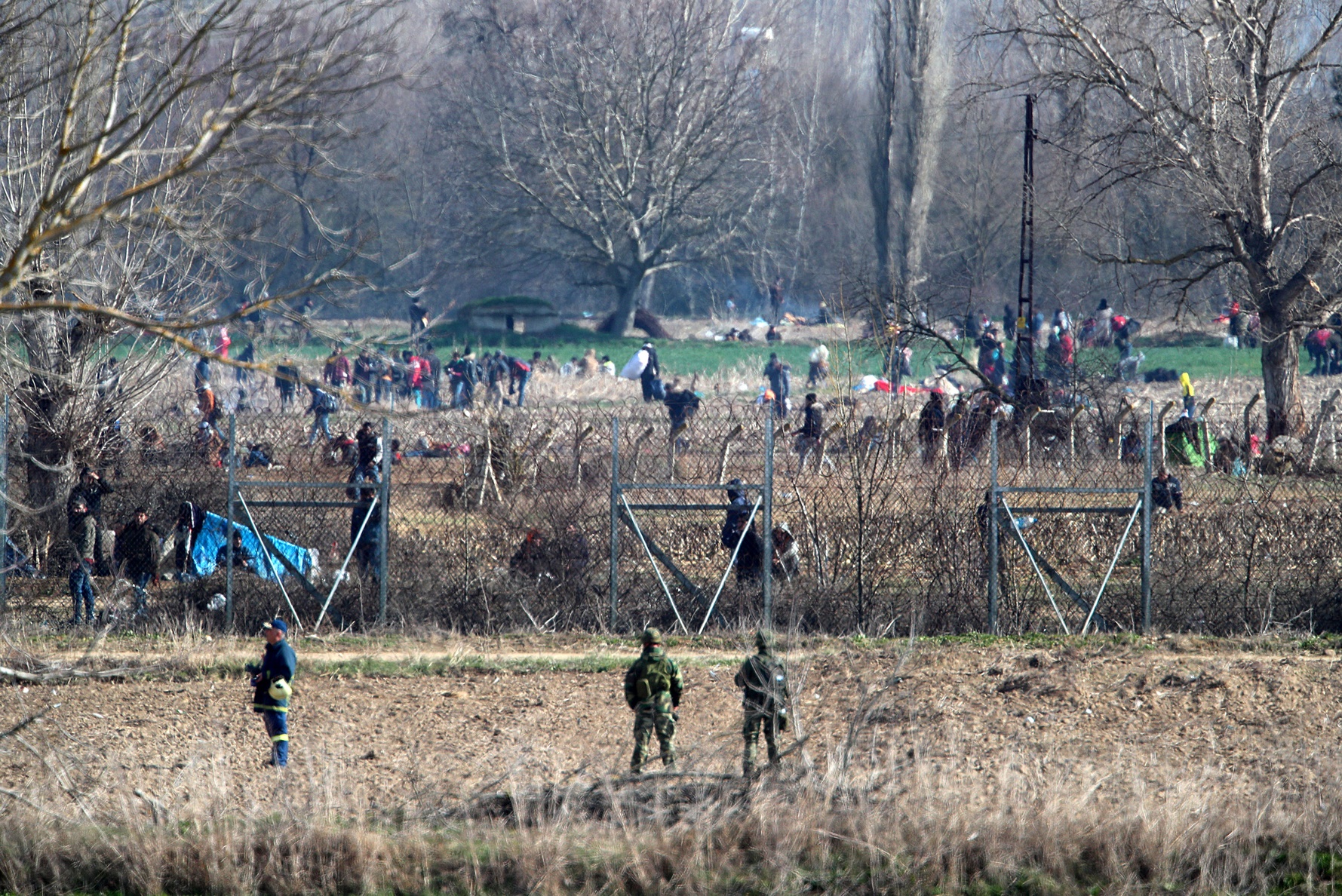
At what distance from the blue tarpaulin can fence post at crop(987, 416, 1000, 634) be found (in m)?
6.17

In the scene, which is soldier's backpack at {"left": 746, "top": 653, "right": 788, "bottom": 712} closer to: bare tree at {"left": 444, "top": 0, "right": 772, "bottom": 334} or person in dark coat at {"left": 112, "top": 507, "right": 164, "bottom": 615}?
person in dark coat at {"left": 112, "top": 507, "right": 164, "bottom": 615}

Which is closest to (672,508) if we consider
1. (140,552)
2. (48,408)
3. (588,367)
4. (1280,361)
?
(140,552)

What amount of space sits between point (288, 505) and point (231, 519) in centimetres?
49

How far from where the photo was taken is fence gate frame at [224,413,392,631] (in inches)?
421

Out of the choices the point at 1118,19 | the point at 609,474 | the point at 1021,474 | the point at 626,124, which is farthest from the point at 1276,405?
the point at 626,124

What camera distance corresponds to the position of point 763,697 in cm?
752

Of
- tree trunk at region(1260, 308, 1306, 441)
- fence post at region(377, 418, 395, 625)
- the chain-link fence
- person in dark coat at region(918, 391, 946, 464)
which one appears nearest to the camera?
fence post at region(377, 418, 395, 625)

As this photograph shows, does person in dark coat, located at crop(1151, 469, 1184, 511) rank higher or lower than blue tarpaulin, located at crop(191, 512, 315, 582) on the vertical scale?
higher

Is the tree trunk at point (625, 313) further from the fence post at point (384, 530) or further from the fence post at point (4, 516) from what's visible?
the fence post at point (4, 516)

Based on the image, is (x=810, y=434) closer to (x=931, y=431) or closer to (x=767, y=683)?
(x=931, y=431)

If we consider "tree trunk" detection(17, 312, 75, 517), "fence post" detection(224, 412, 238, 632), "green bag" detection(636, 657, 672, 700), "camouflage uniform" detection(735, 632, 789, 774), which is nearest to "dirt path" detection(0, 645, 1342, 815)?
"camouflage uniform" detection(735, 632, 789, 774)

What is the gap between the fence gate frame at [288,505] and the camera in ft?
35.1

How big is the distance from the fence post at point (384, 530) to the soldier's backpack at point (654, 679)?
3.99 metres

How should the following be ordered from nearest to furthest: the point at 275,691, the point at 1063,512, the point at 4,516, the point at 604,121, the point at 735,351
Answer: the point at 275,691 → the point at 4,516 → the point at 1063,512 → the point at 735,351 → the point at 604,121
